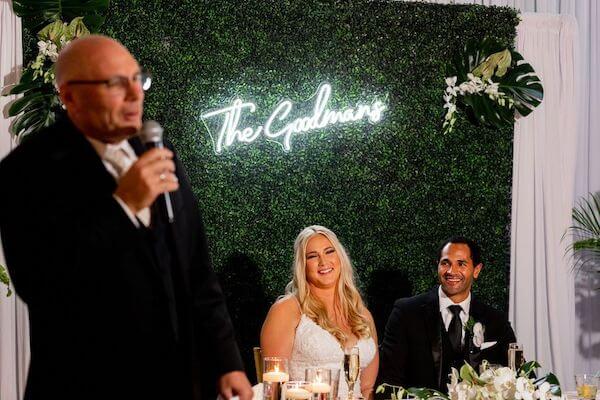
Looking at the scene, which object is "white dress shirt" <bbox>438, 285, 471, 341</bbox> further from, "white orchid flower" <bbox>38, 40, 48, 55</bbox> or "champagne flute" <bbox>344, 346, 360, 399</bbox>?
"white orchid flower" <bbox>38, 40, 48, 55</bbox>

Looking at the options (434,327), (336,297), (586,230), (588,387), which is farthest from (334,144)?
(588,387)

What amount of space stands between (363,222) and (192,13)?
5.93ft

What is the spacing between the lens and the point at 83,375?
6.44 feet

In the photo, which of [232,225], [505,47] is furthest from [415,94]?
[232,225]

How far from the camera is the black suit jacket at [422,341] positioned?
5.25 meters

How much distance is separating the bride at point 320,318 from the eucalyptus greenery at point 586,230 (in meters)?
2.28

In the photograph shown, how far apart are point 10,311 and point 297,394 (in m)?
3.11

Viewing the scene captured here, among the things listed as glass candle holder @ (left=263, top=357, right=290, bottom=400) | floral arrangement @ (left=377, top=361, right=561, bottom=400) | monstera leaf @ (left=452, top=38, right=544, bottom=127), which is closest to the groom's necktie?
glass candle holder @ (left=263, top=357, right=290, bottom=400)

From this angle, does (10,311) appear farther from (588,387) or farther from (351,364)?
(588,387)

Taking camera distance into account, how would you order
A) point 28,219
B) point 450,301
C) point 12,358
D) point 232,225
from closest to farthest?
point 28,219 → point 450,301 → point 12,358 → point 232,225

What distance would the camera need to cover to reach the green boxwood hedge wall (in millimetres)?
6117

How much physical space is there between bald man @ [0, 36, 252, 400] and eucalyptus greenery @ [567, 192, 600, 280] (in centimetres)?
516

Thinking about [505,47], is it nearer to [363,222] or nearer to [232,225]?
[363,222]

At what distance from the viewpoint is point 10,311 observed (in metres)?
5.78
